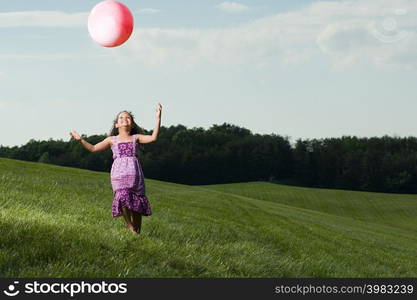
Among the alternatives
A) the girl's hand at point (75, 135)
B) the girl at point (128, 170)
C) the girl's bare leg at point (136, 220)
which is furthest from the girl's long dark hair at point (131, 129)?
the girl's bare leg at point (136, 220)

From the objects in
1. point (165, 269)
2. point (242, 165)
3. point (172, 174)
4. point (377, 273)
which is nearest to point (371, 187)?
point (242, 165)

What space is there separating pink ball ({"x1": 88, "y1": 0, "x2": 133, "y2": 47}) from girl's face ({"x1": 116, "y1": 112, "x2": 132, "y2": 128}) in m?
1.35

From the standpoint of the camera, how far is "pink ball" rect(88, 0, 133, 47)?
29.8 ft

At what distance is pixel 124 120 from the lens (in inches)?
394

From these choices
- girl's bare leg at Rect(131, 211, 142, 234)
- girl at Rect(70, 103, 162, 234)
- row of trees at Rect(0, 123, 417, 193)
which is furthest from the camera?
row of trees at Rect(0, 123, 417, 193)

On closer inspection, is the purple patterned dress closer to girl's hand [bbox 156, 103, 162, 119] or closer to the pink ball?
girl's hand [bbox 156, 103, 162, 119]

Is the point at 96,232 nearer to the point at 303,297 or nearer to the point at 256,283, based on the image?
the point at 256,283

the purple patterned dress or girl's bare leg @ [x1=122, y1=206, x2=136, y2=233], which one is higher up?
the purple patterned dress

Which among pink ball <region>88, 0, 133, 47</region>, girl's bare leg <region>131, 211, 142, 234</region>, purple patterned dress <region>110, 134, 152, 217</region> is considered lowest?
girl's bare leg <region>131, 211, 142, 234</region>

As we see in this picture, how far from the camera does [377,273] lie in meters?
14.3

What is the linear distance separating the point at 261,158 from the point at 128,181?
117478mm

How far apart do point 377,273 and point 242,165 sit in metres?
111

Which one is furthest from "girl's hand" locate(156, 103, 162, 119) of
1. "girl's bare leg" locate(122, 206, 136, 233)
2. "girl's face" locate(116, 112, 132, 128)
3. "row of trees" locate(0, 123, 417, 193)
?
"row of trees" locate(0, 123, 417, 193)

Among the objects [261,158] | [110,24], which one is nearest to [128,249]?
[110,24]
